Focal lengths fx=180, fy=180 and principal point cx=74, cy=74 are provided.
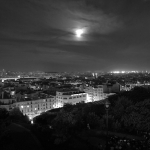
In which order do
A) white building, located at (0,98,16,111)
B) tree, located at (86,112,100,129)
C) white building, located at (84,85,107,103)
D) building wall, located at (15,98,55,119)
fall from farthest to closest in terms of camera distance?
white building, located at (84,85,107,103)
building wall, located at (15,98,55,119)
white building, located at (0,98,16,111)
tree, located at (86,112,100,129)

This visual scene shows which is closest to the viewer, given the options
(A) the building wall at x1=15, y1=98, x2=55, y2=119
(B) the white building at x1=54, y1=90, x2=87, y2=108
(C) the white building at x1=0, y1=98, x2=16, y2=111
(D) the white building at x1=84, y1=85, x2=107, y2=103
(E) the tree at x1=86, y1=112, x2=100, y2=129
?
(E) the tree at x1=86, y1=112, x2=100, y2=129

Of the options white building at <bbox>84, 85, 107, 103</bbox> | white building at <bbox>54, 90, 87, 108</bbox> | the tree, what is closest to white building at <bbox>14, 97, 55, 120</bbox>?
white building at <bbox>54, 90, 87, 108</bbox>

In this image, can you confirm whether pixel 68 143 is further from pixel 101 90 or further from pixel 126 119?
pixel 101 90

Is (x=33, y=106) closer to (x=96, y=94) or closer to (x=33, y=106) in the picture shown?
(x=33, y=106)

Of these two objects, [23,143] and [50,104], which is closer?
[23,143]

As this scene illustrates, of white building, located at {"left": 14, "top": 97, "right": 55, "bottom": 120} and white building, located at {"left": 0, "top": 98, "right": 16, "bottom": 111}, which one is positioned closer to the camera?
white building, located at {"left": 0, "top": 98, "right": 16, "bottom": 111}

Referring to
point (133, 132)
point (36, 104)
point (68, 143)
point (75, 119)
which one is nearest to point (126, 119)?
point (133, 132)

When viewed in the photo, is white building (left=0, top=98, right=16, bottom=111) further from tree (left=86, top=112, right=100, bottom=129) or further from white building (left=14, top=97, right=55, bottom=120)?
tree (left=86, top=112, right=100, bottom=129)

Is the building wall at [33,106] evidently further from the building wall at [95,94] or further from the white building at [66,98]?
the building wall at [95,94]

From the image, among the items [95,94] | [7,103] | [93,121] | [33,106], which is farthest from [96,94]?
[93,121]

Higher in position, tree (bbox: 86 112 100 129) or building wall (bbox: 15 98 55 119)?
tree (bbox: 86 112 100 129)

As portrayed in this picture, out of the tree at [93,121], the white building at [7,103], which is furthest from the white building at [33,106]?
the tree at [93,121]
